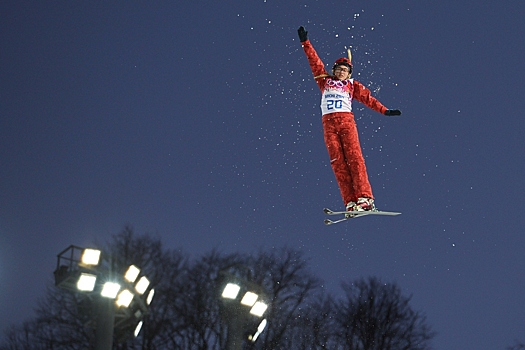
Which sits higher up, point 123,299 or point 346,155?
point 123,299

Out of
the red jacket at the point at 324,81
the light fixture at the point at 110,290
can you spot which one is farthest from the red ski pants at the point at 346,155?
the light fixture at the point at 110,290

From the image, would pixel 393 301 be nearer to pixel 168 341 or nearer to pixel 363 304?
pixel 363 304

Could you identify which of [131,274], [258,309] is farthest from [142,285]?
[258,309]

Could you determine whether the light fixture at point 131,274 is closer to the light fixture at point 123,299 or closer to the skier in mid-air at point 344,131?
Answer: the light fixture at point 123,299

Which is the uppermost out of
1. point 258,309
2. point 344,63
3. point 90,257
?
point 90,257

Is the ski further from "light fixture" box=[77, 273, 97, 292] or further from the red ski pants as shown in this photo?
"light fixture" box=[77, 273, 97, 292]

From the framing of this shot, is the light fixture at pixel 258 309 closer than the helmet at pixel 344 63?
No

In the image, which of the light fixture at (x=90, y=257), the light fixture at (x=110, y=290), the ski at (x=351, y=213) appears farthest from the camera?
the light fixture at (x=110, y=290)

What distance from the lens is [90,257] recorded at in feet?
40.8

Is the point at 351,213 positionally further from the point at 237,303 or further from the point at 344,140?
the point at 237,303

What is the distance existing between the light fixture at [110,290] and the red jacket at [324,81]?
22.7 ft

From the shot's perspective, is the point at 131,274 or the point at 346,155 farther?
the point at 131,274

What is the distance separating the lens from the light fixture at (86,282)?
40.2ft

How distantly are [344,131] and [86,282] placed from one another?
6.91 m
